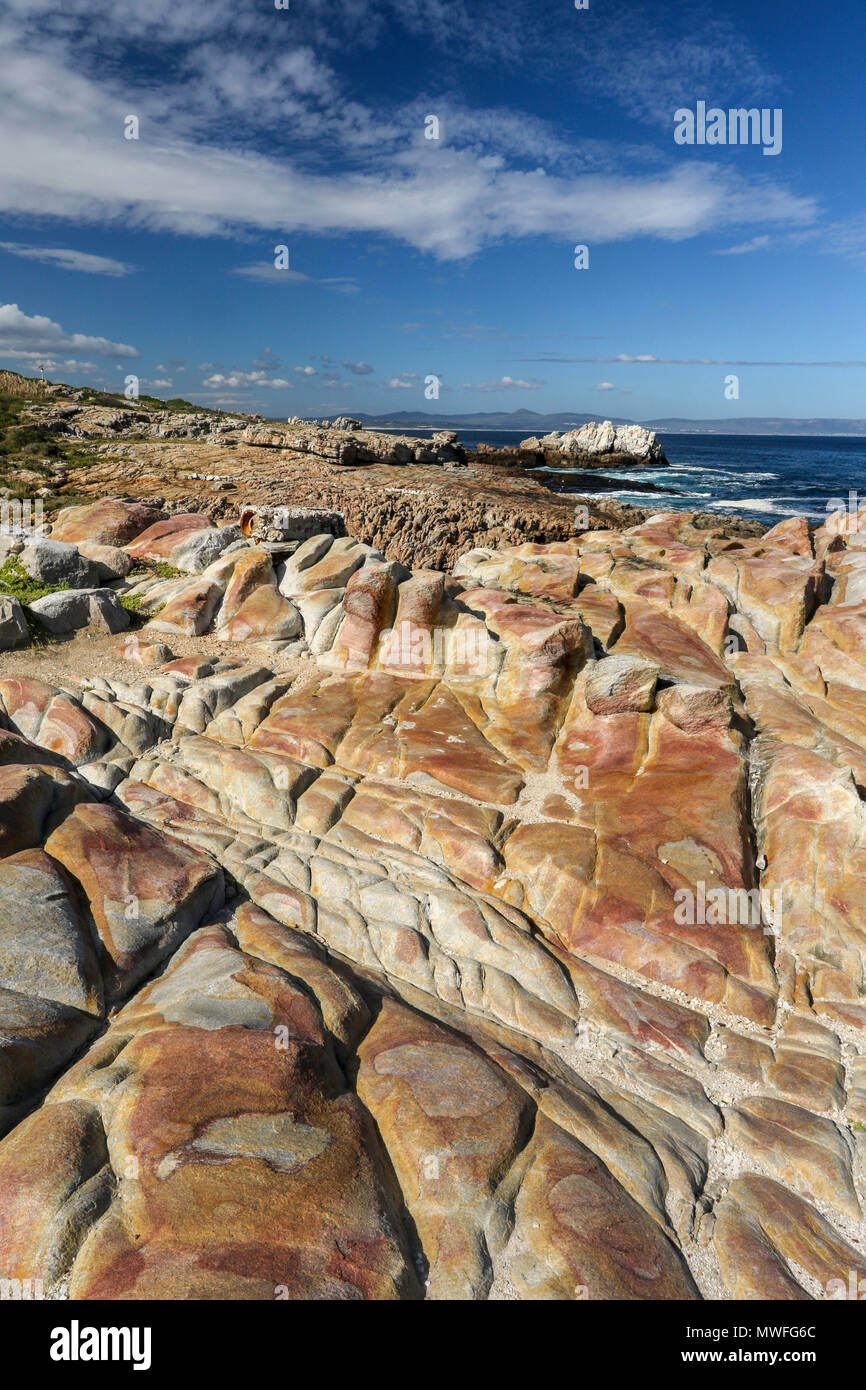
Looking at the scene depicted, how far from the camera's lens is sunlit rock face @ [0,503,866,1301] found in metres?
7.06

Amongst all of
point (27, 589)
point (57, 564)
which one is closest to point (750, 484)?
point (57, 564)

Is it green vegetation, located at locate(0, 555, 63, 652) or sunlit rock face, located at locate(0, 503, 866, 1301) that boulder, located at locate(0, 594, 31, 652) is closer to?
green vegetation, located at locate(0, 555, 63, 652)

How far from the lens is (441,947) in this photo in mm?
12586

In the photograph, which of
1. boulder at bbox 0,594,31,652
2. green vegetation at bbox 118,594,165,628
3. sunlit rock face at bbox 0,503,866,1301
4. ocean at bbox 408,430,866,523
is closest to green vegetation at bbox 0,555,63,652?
boulder at bbox 0,594,31,652

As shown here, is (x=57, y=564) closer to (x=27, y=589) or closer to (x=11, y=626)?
(x=27, y=589)

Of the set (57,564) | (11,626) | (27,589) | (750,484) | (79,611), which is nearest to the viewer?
(11,626)

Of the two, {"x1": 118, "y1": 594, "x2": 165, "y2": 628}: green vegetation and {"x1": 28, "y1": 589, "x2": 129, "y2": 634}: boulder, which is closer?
{"x1": 28, "y1": 589, "x2": 129, "y2": 634}: boulder

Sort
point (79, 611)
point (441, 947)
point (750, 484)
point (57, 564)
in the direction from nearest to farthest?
point (441, 947), point (79, 611), point (57, 564), point (750, 484)

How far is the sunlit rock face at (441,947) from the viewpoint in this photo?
278 inches

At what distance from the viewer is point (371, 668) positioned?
20.7 meters

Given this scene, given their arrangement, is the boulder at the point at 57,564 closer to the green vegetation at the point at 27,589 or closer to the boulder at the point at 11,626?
the green vegetation at the point at 27,589
